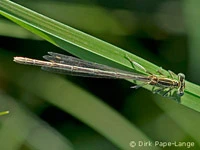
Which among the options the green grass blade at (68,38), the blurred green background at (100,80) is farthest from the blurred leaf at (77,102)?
the green grass blade at (68,38)

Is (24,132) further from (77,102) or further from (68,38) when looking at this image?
(68,38)

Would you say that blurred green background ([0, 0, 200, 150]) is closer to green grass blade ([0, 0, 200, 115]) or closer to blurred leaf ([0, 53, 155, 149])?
blurred leaf ([0, 53, 155, 149])

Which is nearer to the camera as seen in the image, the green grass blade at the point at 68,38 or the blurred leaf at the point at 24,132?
the green grass blade at the point at 68,38

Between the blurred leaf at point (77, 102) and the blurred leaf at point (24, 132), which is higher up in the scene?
the blurred leaf at point (77, 102)

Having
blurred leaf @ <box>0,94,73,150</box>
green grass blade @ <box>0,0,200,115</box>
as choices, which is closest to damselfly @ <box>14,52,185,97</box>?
green grass blade @ <box>0,0,200,115</box>

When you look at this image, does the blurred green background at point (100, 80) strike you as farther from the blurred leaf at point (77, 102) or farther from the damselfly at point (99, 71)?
the damselfly at point (99, 71)

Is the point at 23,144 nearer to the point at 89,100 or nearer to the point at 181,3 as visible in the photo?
the point at 89,100

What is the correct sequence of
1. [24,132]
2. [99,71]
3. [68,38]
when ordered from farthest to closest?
[24,132] → [99,71] → [68,38]

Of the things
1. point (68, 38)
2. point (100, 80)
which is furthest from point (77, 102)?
point (68, 38)
